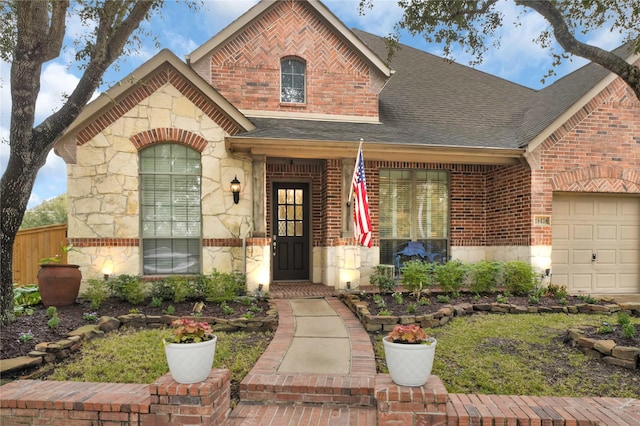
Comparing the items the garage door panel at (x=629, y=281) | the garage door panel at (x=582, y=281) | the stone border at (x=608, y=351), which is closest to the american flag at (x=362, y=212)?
the stone border at (x=608, y=351)

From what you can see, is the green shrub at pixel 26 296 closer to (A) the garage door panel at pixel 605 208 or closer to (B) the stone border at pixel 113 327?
(B) the stone border at pixel 113 327

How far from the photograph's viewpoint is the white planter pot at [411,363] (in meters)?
2.91

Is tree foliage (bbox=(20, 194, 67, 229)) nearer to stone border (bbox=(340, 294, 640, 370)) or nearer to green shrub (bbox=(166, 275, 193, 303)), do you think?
green shrub (bbox=(166, 275, 193, 303))

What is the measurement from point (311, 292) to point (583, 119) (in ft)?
23.9

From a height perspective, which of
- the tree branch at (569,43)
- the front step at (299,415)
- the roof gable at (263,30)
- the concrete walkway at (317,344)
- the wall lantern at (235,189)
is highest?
the roof gable at (263,30)

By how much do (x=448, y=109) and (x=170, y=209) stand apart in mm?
7672

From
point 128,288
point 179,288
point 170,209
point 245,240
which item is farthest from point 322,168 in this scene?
point 128,288

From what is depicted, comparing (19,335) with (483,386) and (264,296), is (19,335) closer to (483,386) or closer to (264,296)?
(264,296)

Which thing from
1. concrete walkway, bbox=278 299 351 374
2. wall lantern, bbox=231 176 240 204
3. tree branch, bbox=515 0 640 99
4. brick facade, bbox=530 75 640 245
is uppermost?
tree branch, bbox=515 0 640 99

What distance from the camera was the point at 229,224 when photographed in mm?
7906

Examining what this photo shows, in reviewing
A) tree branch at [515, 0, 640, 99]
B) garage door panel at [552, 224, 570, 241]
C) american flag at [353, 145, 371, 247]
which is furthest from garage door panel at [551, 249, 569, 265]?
american flag at [353, 145, 371, 247]

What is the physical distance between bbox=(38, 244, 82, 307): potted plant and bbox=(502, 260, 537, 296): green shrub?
8.32 m

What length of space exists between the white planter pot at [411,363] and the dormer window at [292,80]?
7.51 m

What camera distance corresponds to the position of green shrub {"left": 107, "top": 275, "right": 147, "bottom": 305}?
22.0ft
